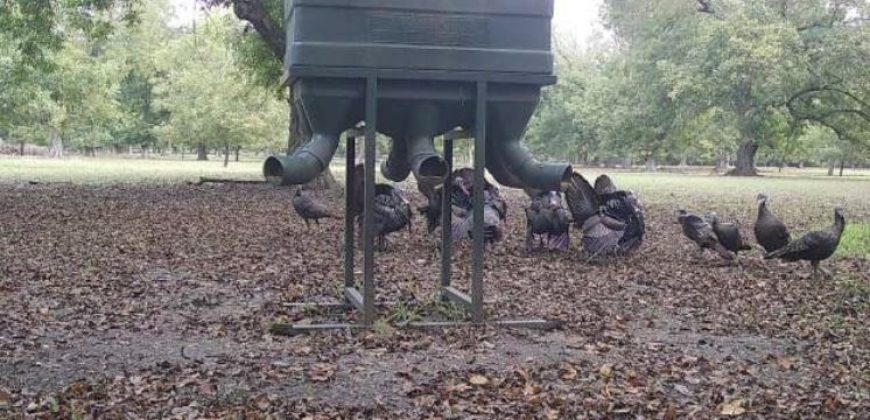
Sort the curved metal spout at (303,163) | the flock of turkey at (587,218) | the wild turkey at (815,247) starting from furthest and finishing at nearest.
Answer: the flock of turkey at (587,218) → the wild turkey at (815,247) → the curved metal spout at (303,163)

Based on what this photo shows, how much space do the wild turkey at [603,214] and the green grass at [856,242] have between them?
10.1 ft

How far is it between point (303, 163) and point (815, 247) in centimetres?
521

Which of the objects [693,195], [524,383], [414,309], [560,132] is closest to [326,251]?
[414,309]

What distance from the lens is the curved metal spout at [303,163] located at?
19.8 ft

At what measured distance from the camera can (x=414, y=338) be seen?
612cm

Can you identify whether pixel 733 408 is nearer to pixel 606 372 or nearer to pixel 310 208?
pixel 606 372

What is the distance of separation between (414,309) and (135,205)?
11.3 meters

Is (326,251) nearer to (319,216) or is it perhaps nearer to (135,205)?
(319,216)

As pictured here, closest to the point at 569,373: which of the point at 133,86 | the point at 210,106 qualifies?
the point at 210,106

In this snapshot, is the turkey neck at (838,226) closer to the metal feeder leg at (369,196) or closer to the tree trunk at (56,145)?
the metal feeder leg at (369,196)

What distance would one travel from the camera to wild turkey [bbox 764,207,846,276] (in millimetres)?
8547

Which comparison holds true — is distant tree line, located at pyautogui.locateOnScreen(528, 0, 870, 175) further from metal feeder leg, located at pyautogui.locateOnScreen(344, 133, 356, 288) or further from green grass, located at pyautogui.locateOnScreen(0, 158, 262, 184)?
metal feeder leg, located at pyautogui.locateOnScreen(344, 133, 356, 288)

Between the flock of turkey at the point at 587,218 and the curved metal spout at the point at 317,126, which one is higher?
the curved metal spout at the point at 317,126

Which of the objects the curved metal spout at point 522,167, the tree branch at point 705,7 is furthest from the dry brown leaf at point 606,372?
the tree branch at point 705,7
